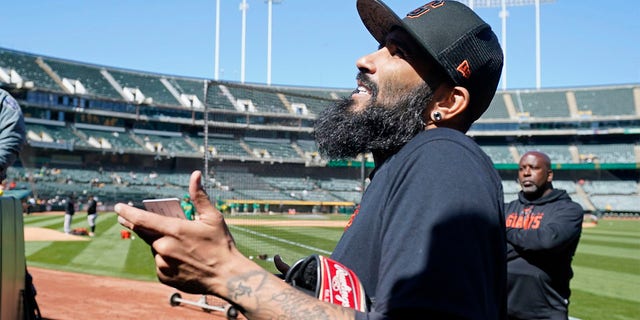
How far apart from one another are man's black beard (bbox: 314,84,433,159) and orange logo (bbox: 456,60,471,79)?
0.38ft

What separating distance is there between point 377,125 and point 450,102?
251 mm

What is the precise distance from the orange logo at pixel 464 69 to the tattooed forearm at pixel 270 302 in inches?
32.7

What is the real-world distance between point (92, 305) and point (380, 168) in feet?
30.9

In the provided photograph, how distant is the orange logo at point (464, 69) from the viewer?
1636 mm

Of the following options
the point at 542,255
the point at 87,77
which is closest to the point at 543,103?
the point at 87,77

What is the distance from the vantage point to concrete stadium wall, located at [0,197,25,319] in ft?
8.89

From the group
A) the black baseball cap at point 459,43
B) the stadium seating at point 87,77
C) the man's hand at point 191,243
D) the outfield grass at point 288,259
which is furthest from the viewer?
the stadium seating at point 87,77

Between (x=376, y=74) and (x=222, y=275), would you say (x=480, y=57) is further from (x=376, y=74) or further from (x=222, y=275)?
(x=222, y=275)

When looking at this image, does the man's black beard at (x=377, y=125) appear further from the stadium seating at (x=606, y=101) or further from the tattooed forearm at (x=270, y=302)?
the stadium seating at (x=606, y=101)

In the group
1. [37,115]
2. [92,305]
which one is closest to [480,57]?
[92,305]

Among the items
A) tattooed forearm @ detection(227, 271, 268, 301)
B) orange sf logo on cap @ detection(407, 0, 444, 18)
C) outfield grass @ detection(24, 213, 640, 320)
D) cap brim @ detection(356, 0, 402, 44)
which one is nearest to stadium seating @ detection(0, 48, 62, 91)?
outfield grass @ detection(24, 213, 640, 320)

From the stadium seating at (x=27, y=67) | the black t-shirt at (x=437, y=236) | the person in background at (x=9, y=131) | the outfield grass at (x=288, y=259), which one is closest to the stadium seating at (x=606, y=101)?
the outfield grass at (x=288, y=259)

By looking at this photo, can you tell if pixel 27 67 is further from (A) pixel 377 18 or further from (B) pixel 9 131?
(A) pixel 377 18

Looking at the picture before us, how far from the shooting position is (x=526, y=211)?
17.3ft
